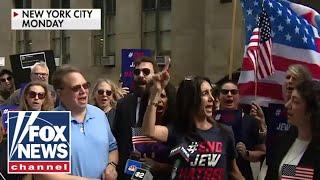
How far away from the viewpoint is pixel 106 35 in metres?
26.2

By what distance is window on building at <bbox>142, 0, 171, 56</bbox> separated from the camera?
942 inches

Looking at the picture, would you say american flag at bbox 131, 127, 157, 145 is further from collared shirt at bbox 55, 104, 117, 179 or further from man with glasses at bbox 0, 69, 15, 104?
man with glasses at bbox 0, 69, 15, 104

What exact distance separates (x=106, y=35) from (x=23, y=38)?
6.26 metres

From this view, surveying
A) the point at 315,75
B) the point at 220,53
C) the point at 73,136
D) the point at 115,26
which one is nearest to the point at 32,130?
the point at 73,136

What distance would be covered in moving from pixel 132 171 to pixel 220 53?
1589 cm

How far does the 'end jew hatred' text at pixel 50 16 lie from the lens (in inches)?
440

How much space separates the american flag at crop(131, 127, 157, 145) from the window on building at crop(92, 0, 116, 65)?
20.7 metres

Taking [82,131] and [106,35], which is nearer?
[82,131]

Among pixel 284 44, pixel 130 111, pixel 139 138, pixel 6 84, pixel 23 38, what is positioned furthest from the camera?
pixel 23 38

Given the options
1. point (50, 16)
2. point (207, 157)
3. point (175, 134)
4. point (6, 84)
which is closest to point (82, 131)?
point (175, 134)

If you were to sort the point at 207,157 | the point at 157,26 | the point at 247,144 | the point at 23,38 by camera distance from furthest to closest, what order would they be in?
the point at 23,38 → the point at 157,26 → the point at 247,144 → the point at 207,157

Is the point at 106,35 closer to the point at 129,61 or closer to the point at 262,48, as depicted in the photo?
the point at 129,61

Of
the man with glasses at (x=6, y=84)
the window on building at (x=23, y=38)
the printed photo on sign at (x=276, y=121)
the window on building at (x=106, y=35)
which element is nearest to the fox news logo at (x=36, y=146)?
the printed photo on sign at (x=276, y=121)

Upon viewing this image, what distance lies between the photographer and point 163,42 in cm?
2406
